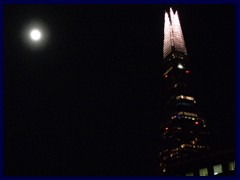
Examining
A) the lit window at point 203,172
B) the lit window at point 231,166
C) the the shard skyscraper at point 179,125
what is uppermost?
the the shard skyscraper at point 179,125

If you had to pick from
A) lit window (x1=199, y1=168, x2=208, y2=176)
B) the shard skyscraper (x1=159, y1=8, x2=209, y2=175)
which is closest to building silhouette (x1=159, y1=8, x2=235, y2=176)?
the shard skyscraper (x1=159, y1=8, x2=209, y2=175)

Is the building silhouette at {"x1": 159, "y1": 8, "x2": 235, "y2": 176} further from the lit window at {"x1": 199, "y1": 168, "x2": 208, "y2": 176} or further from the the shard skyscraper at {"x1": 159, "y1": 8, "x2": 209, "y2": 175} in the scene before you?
the lit window at {"x1": 199, "y1": 168, "x2": 208, "y2": 176}

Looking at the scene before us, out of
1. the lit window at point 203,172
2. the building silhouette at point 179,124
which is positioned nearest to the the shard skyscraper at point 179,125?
the building silhouette at point 179,124

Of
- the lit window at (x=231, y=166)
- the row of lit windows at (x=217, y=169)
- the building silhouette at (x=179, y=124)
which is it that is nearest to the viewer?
the lit window at (x=231, y=166)

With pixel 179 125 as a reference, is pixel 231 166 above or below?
below

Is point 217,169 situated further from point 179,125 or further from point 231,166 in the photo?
point 179,125

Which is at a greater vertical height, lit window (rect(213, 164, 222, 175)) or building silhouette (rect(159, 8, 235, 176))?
building silhouette (rect(159, 8, 235, 176))

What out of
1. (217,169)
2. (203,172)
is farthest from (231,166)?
(203,172)

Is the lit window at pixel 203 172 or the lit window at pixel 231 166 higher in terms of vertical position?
the lit window at pixel 231 166

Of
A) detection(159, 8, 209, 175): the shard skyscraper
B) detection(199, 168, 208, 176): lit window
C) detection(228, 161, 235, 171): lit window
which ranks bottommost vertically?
detection(199, 168, 208, 176): lit window

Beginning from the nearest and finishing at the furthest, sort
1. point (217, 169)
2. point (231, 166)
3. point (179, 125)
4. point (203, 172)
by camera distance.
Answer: point (231, 166)
point (217, 169)
point (203, 172)
point (179, 125)

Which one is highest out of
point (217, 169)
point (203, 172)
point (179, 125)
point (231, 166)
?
point (179, 125)

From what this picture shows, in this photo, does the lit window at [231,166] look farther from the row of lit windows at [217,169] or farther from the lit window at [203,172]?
the lit window at [203,172]

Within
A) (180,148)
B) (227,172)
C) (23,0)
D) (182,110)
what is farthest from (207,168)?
(182,110)
